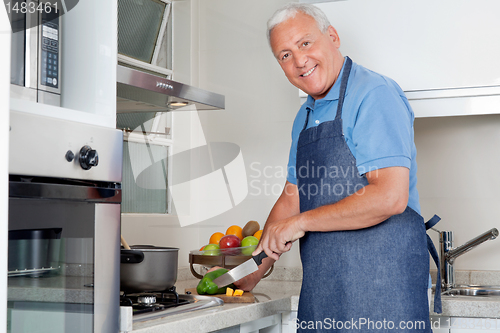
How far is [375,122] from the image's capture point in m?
1.24

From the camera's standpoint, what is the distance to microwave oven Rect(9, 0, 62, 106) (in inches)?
41.4

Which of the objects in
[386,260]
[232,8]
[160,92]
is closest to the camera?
[386,260]

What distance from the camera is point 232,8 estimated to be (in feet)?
8.28

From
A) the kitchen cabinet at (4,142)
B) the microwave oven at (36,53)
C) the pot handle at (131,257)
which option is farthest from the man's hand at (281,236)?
the kitchen cabinet at (4,142)

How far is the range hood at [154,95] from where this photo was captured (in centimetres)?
138

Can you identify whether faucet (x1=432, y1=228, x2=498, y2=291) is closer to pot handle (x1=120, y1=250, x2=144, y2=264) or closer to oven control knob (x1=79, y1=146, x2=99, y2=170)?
pot handle (x1=120, y1=250, x2=144, y2=264)

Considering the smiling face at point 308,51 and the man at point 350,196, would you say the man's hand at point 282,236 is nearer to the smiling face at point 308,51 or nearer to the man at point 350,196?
the man at point 350,196

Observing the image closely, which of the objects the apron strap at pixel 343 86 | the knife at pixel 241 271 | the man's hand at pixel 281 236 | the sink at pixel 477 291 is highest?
the apron strap at pixel 343 86

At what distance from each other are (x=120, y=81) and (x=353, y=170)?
62 cm

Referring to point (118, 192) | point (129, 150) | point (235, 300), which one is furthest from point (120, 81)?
point (129, 150)

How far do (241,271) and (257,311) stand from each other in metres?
0.14

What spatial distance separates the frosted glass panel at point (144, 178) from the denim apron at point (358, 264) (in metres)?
1.05

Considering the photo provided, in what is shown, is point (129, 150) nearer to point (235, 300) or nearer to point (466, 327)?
point (235, 300)

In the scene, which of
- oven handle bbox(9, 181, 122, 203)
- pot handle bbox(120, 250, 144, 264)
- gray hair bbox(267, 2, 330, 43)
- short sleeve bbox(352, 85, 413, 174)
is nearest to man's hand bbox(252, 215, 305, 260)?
short sleeve bbox(352, 85, 413, 174)
